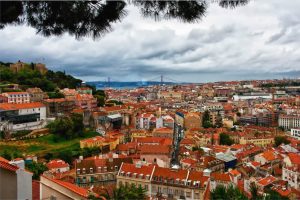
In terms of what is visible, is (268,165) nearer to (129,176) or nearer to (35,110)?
(129,176)

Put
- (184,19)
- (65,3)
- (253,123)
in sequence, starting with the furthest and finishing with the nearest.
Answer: (253,123), (184,19), (65,3)

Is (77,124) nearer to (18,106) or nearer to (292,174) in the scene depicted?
(18,106)

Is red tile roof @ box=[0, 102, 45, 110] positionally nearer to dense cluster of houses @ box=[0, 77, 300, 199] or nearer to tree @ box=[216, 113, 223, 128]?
dense cluster of houses @ box=[0, 77, 300, 199]

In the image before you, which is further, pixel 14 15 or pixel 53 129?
pixel 53 129

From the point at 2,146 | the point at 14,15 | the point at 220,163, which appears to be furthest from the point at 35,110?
the point at 14,15

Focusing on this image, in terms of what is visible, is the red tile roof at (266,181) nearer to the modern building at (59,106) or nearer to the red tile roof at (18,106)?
the red tile roof at (18,106)

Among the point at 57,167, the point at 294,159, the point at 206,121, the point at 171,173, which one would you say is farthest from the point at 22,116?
the point at 206,121

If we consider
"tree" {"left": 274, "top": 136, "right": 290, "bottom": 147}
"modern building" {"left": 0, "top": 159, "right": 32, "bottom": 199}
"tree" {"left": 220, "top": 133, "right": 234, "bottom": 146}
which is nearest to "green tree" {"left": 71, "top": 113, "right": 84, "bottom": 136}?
"tree" {"left": 220, "top": 133, "right": 234, "bottom": 146}

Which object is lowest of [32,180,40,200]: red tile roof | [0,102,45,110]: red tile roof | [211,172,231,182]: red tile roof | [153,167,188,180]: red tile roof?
[211,172,231,182]: red tile roof
